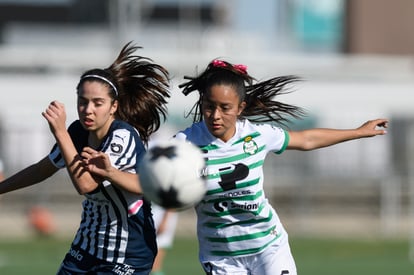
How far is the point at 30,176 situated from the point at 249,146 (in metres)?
1.51

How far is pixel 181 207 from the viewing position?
6.85 meters

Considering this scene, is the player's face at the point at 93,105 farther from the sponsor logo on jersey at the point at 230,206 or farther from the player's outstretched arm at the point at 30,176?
the sponsor logo on jersey at the point at 230,206

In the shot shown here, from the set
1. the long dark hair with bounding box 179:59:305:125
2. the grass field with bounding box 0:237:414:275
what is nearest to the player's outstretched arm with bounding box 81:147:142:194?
the long dark hair with bounding box 179:59:305:125

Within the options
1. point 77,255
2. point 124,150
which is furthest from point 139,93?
point 77,255

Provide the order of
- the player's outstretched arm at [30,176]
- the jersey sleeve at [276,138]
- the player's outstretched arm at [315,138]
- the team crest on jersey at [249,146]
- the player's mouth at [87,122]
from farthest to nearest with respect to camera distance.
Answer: the player's outstretched arm at [315,138]
the jersey sleeve at [276,138]
the team crest on jersey at [249,146]
the player's outstretched arm at [30,176]
the player's mouth at [87,122]

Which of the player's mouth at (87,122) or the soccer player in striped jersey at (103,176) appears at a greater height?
the player's mouth at (87,122)

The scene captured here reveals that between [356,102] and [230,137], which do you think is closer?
[230,137]

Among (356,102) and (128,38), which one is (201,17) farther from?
(356,102)

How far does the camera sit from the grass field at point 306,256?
14742 mm

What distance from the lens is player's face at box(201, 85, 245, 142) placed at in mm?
7594

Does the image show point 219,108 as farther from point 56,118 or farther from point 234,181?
point 56,118

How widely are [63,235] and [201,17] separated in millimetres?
26175

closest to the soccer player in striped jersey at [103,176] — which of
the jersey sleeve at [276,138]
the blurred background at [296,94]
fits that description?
the jersey sleeve at [276,138]

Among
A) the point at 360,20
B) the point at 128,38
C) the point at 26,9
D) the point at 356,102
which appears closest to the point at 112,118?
the point at 356,102
